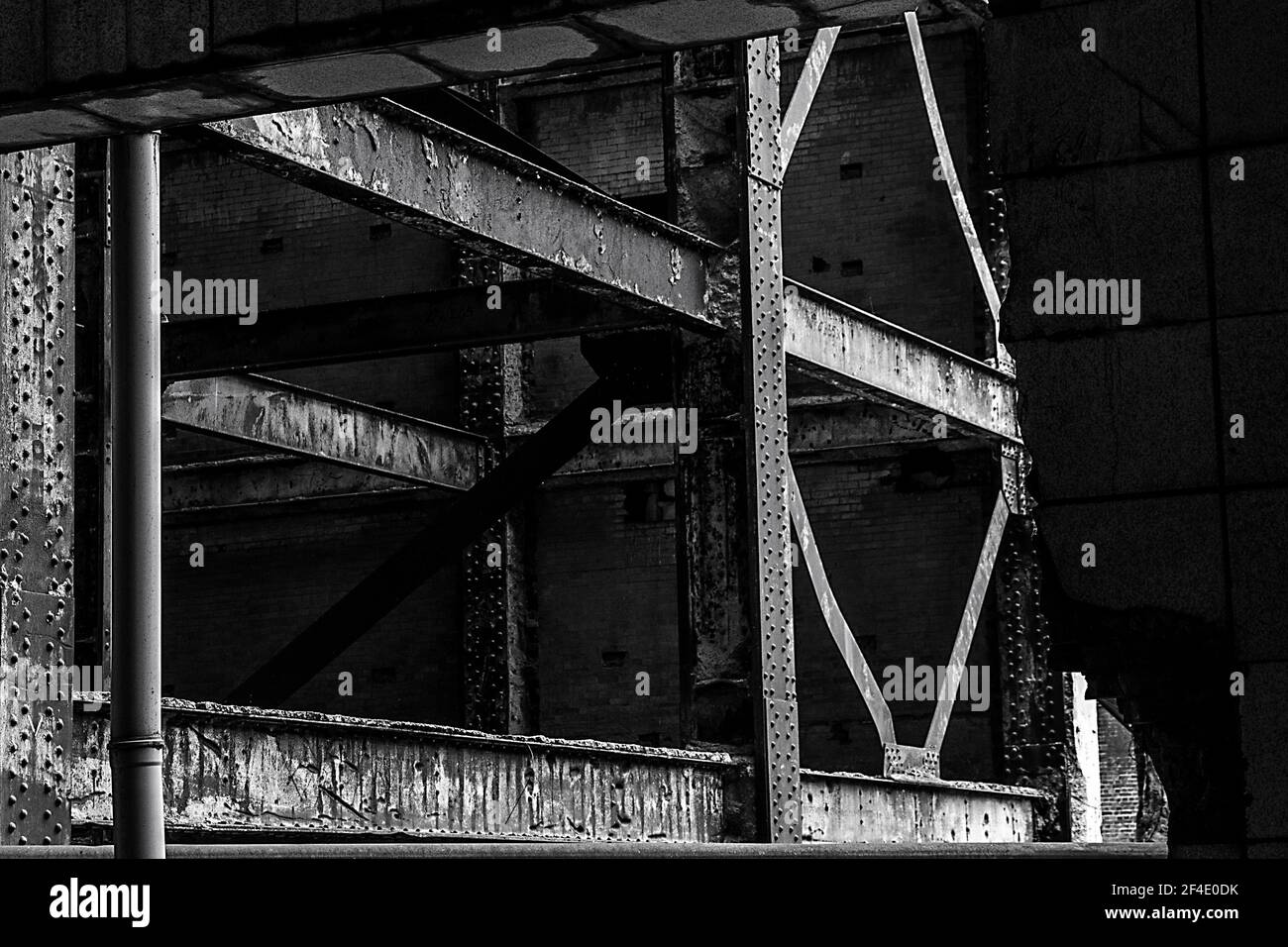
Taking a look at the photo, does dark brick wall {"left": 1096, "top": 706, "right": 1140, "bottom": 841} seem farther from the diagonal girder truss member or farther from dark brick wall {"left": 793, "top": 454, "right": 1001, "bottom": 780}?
the diagonal girder truss member

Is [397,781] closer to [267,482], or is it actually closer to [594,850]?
[594,850]

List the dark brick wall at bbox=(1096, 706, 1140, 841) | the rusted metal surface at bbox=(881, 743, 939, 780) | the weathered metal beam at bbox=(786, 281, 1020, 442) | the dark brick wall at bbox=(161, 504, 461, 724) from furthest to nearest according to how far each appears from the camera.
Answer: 1. the dark brick wall at bbox=(1096, 706, 1140, 841)
2. the dark brick wall at bbox=(161, 504, 461, 724)
3. the rusted metal surface at bbox=(881, 743, 939, 780)
4. the weathered metal beam at bbox=(786, 281, 1020, 442)

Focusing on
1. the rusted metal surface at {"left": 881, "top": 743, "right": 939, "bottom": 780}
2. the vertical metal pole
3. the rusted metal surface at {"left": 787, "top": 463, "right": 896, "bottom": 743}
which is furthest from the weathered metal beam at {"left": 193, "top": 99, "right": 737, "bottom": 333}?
the rusted metal surface at {"left": 881, "top": 743, "right": 939, "bottom": 780}

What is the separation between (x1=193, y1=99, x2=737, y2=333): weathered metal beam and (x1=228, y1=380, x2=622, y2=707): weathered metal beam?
9.49 feet

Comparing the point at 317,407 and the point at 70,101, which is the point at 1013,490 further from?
the point at 70,101

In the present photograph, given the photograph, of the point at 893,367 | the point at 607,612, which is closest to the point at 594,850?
the point at 893,367

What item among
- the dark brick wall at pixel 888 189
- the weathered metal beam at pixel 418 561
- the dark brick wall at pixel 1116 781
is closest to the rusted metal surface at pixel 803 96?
the weathered metal beam at pixel 418 561

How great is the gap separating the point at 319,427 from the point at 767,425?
14.3ft

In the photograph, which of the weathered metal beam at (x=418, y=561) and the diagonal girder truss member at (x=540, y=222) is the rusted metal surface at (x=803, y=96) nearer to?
the diagonal girder truss member at (x=540, y=222)

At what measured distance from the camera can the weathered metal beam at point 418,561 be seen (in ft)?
46.2

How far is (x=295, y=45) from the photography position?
206 inches

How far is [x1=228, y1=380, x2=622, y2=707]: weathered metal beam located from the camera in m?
14.1
